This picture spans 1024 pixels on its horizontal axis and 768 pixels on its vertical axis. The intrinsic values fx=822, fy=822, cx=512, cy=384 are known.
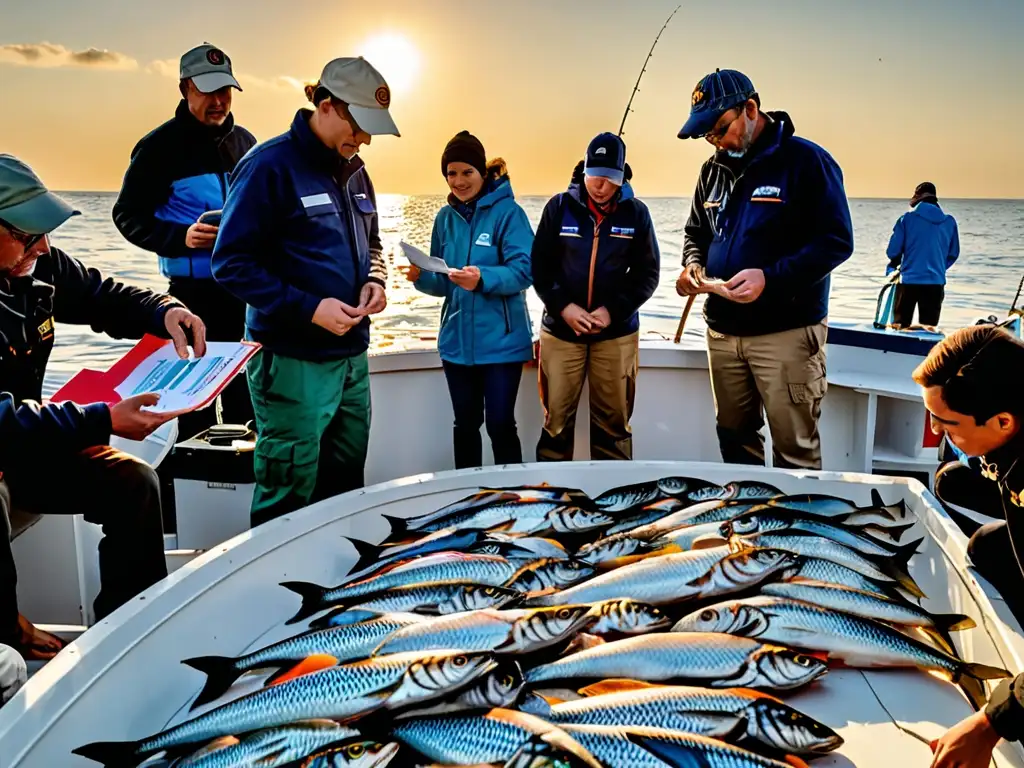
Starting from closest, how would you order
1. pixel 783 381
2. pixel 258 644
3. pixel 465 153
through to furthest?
pixel 258 644 < pixel 783 381 < pixel 465 153

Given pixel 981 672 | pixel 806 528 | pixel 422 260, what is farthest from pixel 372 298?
pixel 981 672

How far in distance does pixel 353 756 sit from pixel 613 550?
1.08 meters

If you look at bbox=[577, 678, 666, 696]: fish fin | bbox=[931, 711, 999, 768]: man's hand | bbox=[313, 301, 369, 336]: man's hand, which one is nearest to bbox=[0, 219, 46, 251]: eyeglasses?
bbox=[313, 301, 369, 336]: man's hand

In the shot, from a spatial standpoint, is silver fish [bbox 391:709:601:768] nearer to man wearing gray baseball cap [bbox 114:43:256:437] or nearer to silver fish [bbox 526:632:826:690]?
silver fish [bbox 526:632:826:690]

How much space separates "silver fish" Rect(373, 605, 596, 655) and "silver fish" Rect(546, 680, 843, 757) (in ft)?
0.64

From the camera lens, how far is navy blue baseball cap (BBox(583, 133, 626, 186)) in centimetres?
401

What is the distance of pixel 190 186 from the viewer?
4.34 m

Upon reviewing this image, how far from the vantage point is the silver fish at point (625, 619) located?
200 cm

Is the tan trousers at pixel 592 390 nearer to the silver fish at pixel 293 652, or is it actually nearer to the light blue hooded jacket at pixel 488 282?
the light blue hooded jacket at pixel 488 282

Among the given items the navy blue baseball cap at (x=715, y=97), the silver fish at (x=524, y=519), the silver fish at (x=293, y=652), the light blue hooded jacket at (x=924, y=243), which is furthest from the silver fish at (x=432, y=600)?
the light blue hooded jacket at (x=924, y=243)

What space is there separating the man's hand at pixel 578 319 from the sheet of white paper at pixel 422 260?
0.64 m

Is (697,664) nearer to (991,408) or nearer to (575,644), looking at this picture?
Answer: (575,644)

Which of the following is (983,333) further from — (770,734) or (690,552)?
(770,734)

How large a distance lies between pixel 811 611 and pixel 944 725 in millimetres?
362
